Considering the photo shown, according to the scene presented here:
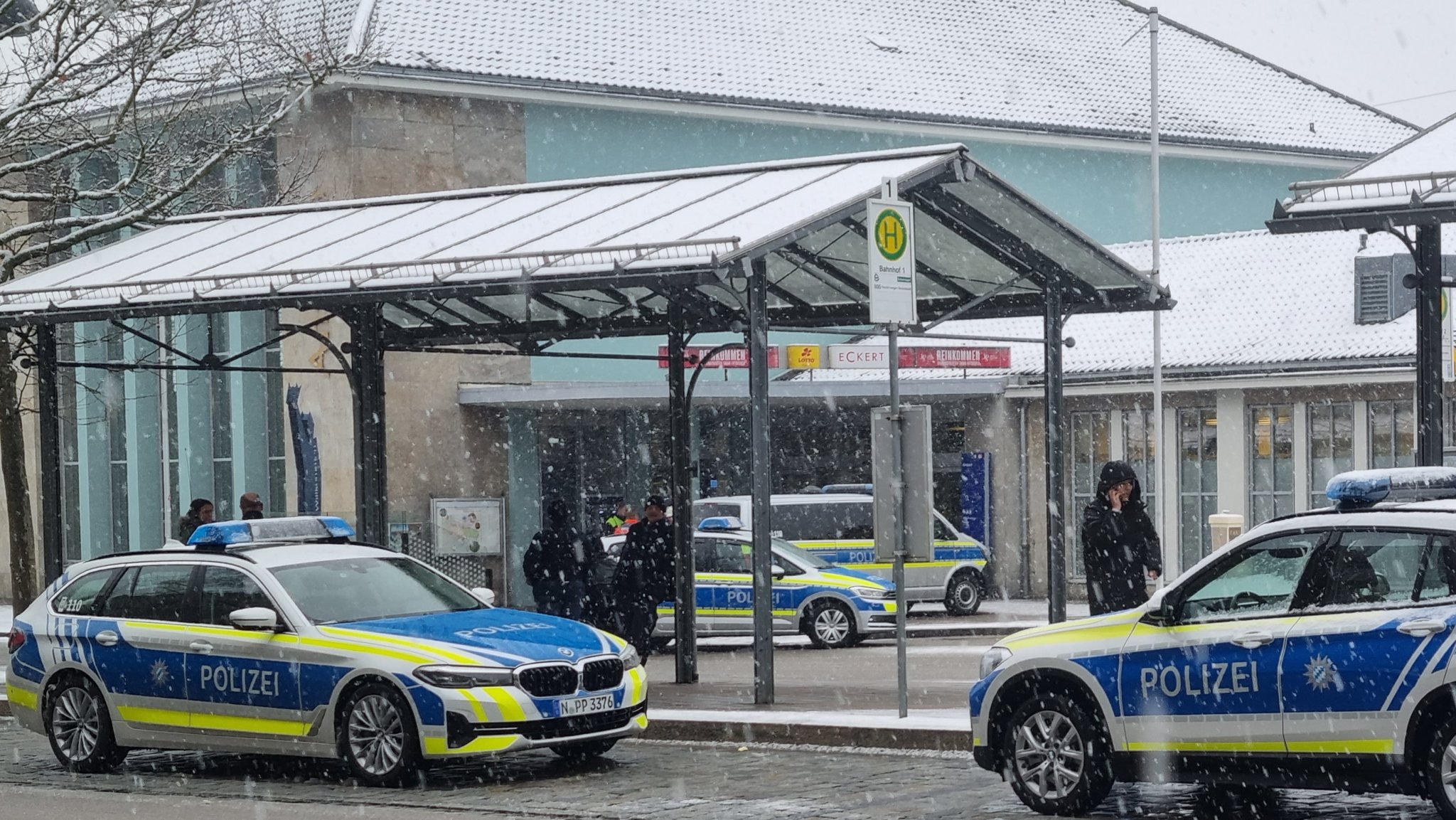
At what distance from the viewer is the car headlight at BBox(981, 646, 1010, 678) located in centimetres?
1095

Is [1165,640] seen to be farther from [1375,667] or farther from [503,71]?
[503,71]

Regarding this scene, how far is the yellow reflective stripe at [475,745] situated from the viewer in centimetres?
1212

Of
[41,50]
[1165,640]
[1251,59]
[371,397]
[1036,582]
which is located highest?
[1251,59]

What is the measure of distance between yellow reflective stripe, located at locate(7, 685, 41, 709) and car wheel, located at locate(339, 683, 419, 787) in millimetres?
2925

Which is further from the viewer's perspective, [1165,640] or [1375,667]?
[1165,640]

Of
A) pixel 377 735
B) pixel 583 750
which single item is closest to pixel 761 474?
pixel 583 750

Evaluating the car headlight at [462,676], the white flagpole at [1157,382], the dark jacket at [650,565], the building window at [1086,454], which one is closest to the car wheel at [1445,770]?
the car headlight at [462,676]

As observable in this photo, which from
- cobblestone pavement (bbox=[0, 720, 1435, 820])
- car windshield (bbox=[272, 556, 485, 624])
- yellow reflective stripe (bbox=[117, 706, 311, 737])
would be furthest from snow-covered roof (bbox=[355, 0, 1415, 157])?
cobblestone pavement (bbox=[0, 720, 1435, 820])

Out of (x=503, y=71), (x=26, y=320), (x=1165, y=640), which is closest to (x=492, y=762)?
(x=1165, y=640)

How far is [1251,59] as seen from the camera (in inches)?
1944

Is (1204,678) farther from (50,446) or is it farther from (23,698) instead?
(50,446)

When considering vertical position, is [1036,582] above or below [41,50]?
below

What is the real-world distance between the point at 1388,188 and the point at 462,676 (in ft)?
23.2

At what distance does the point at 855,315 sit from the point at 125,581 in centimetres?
720
